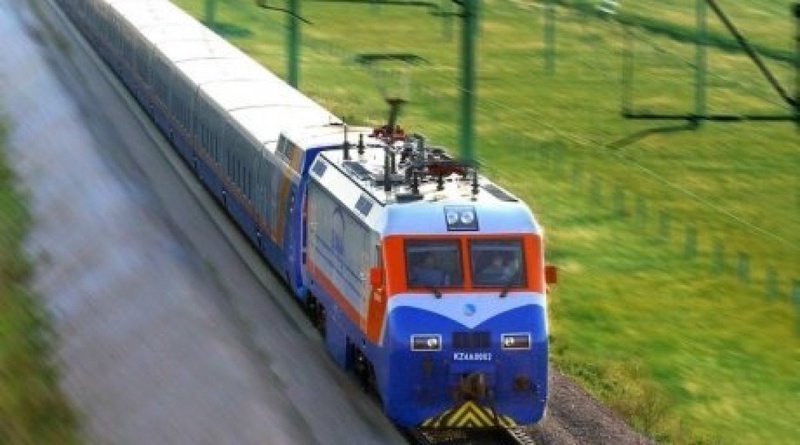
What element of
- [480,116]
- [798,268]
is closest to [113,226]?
[798,268]

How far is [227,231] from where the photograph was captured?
3534 centimetres

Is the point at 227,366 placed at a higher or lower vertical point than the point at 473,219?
lower

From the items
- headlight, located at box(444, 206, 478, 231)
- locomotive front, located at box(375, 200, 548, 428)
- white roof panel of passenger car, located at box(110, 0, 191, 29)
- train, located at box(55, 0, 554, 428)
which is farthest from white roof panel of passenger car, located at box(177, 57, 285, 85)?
locomotive front, located at box(375, 200, 548, 428)

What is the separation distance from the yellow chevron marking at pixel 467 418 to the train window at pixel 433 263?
175 centimetres

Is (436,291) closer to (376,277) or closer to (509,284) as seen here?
(376,277)

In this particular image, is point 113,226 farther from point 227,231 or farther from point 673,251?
point 673,251

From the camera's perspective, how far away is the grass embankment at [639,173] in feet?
99.0

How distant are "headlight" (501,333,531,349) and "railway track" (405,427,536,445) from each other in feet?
5.17

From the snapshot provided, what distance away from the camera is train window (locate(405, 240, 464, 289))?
21375 mm

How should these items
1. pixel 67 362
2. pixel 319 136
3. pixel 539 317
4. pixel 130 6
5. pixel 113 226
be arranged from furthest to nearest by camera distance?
pixel 130 6 → pixel 113 226 → pixel 319 136 → pixel 67 362 → pixel 539 317

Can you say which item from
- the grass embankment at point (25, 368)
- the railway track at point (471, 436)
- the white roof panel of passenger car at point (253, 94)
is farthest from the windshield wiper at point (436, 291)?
the white roof panel of passenger car at point (253, 94)

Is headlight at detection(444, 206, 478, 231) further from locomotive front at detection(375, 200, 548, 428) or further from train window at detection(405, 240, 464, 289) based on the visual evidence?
train window at detection(405, 240, 464, 289)

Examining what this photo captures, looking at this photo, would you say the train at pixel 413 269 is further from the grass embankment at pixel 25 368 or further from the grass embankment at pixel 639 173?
the grass embankment at pixel 639 173

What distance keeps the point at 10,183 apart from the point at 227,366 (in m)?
15.1
